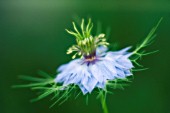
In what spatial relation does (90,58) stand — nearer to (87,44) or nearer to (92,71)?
(87,44)

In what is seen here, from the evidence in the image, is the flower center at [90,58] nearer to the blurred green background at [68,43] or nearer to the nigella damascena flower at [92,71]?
the nigella damascena flower at [92,71]

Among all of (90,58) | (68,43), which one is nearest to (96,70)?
(90,58)

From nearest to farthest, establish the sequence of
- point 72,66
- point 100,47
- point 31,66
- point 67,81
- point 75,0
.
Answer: point 67,81 → point 72,66 → point 100,47 → point 31,66 → point 75,0

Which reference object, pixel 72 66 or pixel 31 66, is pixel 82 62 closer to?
pixel 72 66

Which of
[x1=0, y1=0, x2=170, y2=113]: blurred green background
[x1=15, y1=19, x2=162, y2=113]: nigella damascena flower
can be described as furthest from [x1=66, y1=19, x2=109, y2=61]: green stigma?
[x1=0, y1=0, x2=170, y2=113]: blurred green background

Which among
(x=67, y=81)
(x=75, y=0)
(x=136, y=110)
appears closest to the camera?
(x=67, y=81)

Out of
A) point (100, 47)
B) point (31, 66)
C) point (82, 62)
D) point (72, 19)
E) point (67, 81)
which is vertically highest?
point (72, 19)

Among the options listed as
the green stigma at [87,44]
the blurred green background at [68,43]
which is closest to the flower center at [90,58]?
the green stigma at [87,44]

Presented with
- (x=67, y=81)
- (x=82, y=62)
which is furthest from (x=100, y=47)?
(x=67, y=81)

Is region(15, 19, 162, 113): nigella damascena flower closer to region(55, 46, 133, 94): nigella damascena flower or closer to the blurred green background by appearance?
region(55, 46, 133, 94): nigella damascena flower
